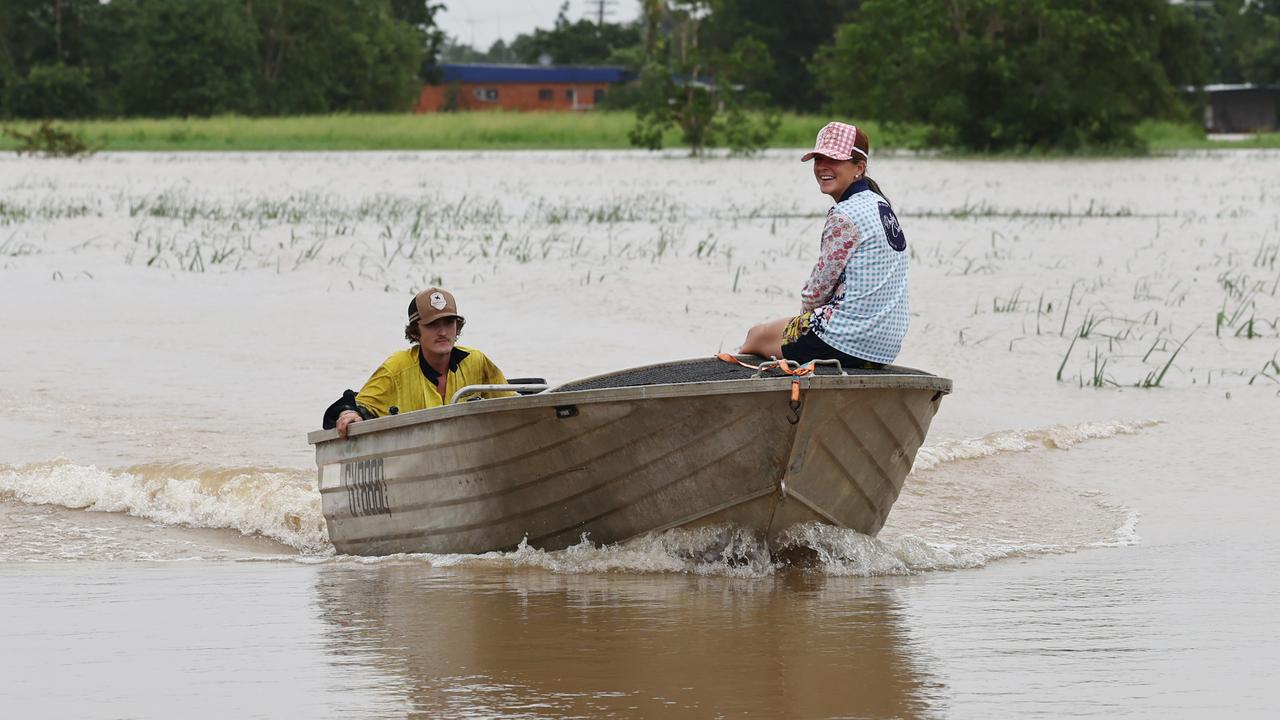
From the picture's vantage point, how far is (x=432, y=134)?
2202 inches

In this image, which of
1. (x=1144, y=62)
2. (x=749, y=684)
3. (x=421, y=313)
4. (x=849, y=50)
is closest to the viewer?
(x=749, y=684)

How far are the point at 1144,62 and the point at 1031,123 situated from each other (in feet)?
9.88

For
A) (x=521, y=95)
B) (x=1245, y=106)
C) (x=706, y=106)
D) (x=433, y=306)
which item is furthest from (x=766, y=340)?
(x=521, y=95)

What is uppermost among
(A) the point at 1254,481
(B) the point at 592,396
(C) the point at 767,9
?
(C) the point at 767,9

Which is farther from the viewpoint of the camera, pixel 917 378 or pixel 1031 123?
pixel 1031 123

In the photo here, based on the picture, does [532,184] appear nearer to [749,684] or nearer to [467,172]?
[467,172]

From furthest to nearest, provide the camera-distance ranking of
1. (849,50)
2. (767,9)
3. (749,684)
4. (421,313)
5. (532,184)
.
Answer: (767,9)
(849,50)
(532,184)
(421,313)
(749,684)

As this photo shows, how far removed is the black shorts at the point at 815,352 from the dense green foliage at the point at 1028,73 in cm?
3849

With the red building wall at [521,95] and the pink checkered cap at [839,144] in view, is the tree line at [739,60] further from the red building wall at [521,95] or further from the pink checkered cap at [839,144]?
the pink checkered cap at [839,144]

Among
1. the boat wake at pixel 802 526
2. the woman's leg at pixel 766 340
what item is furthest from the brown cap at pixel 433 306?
the woman's leg at pixel 766 340

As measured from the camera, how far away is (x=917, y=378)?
7.21 m

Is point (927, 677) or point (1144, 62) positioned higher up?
point (1144, 62)

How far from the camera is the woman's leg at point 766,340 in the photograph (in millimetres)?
7664

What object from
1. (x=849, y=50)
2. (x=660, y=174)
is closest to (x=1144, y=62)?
(x=849, y=50)
